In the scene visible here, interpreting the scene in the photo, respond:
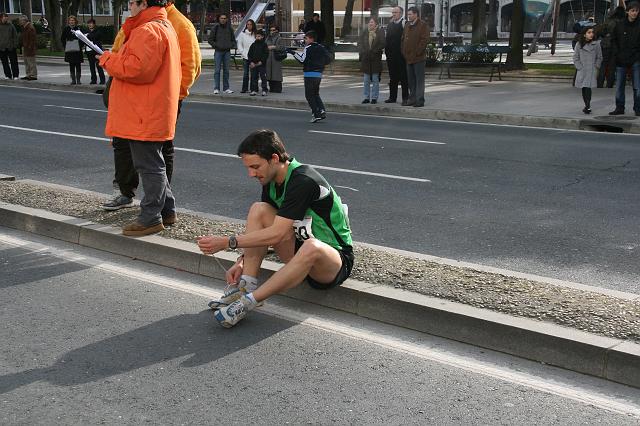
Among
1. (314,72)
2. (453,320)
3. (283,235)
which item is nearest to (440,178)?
→ (283,235)

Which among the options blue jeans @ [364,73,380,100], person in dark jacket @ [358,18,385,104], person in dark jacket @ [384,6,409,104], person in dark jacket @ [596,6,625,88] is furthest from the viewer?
person in dark jacket @ [596,6,625,88]

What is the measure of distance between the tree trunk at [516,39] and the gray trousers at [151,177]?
19796 mm

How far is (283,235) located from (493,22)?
4748 cm

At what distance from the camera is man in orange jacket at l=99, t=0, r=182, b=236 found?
248 inches

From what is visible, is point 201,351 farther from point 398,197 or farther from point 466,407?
point 398,197

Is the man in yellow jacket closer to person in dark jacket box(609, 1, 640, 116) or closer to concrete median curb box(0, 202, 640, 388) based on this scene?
concrete median curb box(0, 202, 640, 388)

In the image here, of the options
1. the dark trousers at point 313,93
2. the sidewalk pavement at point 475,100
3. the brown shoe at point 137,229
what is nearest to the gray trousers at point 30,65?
the sidewalk pavement at point 475,100

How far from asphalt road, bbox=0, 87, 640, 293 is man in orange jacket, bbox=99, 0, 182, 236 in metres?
1.55

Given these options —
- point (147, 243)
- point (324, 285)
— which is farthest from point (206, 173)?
point (324, 285)

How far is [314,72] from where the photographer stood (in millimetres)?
15797

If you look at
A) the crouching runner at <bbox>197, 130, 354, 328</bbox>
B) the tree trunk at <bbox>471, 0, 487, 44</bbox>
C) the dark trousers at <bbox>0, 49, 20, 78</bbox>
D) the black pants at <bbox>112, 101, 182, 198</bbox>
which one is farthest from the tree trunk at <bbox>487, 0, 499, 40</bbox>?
the crouching runner at <bbox>197, 130, 354, 328</bbox>

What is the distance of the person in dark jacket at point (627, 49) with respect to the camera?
14539 mm

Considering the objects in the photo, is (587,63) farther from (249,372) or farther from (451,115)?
(249,372)

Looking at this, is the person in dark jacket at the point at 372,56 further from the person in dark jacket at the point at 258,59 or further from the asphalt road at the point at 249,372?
the asphalt road at the point at 249,372
